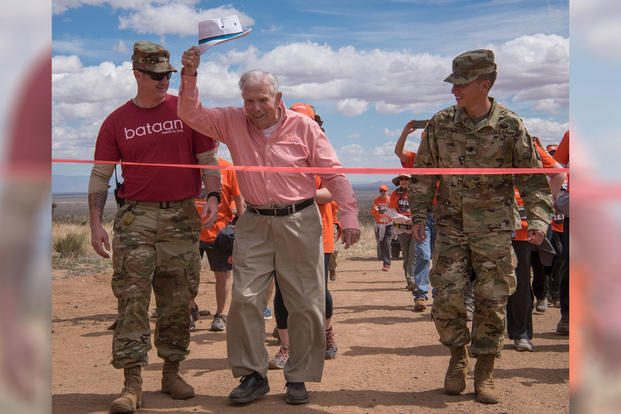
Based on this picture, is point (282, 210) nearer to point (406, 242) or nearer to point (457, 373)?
point (457, 373)

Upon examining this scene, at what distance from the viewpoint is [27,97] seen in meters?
1.24

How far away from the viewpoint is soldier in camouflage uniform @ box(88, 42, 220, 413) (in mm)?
4316

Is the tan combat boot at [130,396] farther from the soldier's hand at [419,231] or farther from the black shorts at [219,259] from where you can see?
the black shorts at [219,259]

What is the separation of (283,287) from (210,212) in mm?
740

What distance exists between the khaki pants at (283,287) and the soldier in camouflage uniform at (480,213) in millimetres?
900

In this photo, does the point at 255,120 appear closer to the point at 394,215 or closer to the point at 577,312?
the point at 577,312

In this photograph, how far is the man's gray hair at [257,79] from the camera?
14.2ft

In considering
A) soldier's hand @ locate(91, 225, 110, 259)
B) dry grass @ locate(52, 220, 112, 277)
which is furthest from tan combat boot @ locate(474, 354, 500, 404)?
dry grass @ locate(52, 220, 112, 277)

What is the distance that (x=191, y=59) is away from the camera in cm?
406

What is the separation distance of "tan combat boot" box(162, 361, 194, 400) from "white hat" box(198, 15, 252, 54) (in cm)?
221

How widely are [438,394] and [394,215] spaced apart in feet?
18.1

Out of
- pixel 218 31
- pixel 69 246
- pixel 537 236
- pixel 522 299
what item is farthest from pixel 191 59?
pixel 69 246

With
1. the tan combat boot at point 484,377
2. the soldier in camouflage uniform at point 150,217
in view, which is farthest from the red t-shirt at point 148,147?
the tan combat boot at point 484,377

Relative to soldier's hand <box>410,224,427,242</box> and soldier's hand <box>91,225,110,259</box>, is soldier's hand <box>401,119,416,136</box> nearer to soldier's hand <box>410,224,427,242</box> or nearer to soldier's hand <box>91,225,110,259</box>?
soldier's hand <box>410,224,427,242</box>
